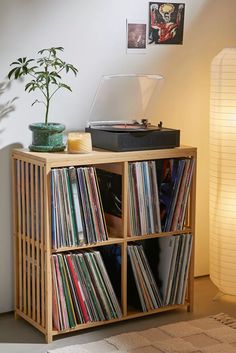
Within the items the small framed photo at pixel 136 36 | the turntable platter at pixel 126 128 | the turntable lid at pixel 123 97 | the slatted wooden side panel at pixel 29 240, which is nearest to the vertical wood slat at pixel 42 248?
the slatted wooden side panel at pixel 29 240

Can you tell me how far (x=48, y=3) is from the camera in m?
3.23

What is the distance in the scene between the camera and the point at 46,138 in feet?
10.2

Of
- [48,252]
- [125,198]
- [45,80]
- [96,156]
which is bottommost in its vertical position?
[48,252]

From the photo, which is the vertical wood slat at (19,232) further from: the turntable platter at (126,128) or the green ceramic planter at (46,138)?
the turntable platter at (126,128)

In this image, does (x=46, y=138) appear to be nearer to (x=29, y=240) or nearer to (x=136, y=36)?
(x=29, y=240)

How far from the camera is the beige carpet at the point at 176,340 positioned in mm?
2941

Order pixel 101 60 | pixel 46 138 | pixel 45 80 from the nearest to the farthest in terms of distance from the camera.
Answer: pixel 46 138
pixel 45 80
pixel 101 60

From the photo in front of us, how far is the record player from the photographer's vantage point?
3.18 m

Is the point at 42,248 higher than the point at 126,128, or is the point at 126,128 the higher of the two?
the point at 126,128

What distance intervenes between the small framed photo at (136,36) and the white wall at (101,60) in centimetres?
3

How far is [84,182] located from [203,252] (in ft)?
3.63

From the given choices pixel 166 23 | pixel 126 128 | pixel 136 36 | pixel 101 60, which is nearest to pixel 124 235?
pixel 126 128

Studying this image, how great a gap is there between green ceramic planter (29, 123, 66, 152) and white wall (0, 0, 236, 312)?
17 centimetres

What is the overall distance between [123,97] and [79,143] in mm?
527
